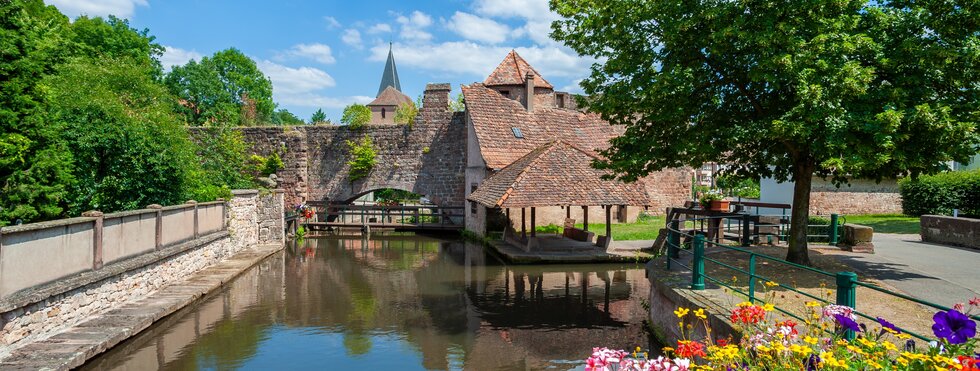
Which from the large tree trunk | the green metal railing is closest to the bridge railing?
the green metal railing

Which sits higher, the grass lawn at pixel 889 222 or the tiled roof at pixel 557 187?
the tiled roof at pixel 557 187

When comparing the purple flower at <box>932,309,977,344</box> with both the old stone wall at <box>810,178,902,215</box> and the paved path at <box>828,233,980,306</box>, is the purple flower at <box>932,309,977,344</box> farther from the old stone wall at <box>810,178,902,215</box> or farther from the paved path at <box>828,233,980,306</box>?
the old stone wall at <box>810,178,902,215</box>

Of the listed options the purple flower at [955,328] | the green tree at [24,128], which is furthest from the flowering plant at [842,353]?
the green tree at [24,128]

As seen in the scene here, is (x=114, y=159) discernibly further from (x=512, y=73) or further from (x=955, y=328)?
(x=512, y=73)

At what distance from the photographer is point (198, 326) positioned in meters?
9.38

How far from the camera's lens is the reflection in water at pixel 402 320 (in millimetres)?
7863

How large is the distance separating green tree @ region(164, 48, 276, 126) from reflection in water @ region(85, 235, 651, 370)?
2485cm

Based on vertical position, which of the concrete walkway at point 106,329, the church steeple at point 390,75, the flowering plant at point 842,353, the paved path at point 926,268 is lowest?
the concrete walkway at point 106,329

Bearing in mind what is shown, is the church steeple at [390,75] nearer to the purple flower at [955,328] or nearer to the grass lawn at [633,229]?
the grass lawn at [633,229]

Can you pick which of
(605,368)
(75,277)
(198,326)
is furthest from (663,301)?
(75,277)

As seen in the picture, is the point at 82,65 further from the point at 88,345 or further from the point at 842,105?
the point at 842,105

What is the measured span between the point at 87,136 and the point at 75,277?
6.18m

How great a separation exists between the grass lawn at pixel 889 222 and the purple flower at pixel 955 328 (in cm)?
1732

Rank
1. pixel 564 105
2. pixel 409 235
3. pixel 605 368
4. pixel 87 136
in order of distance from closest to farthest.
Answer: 1. pixel 605 368
2. pixel 87 136
3. pixel 409 235
4. pixel 564 105
